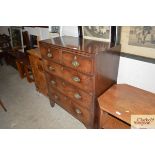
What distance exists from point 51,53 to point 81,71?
51 centimetres

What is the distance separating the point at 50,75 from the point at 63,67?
43 centimetres

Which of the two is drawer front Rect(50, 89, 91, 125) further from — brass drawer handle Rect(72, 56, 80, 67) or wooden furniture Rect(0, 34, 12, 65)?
wooden furniture Rect(0, 34, 12, 65)

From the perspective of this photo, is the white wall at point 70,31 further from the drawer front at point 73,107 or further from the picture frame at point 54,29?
the drawer front at point 73,107

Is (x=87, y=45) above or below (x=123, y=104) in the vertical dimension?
above

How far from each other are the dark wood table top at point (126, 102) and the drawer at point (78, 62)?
345 millimetres

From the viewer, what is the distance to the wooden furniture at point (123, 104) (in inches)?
47.9

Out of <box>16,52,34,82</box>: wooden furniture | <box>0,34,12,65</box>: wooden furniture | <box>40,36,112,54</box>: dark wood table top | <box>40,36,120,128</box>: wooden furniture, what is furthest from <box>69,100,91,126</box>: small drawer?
<box>0,34,12,65</box>: wooden furniture

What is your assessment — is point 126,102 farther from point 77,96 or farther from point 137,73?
point 77,96

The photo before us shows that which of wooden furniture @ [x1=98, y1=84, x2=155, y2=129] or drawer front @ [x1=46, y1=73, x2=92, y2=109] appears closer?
wooden furniture @ [x1=98, y1=84, x2=155, y2=129]

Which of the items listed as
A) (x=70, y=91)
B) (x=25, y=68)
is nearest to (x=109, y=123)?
(x=70, y=91)

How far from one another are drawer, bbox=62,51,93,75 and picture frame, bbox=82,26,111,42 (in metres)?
0.48

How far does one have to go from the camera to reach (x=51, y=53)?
1.67 metres

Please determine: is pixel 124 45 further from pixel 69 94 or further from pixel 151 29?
pixel 69 94

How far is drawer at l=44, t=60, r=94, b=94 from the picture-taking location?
1.40 metres
